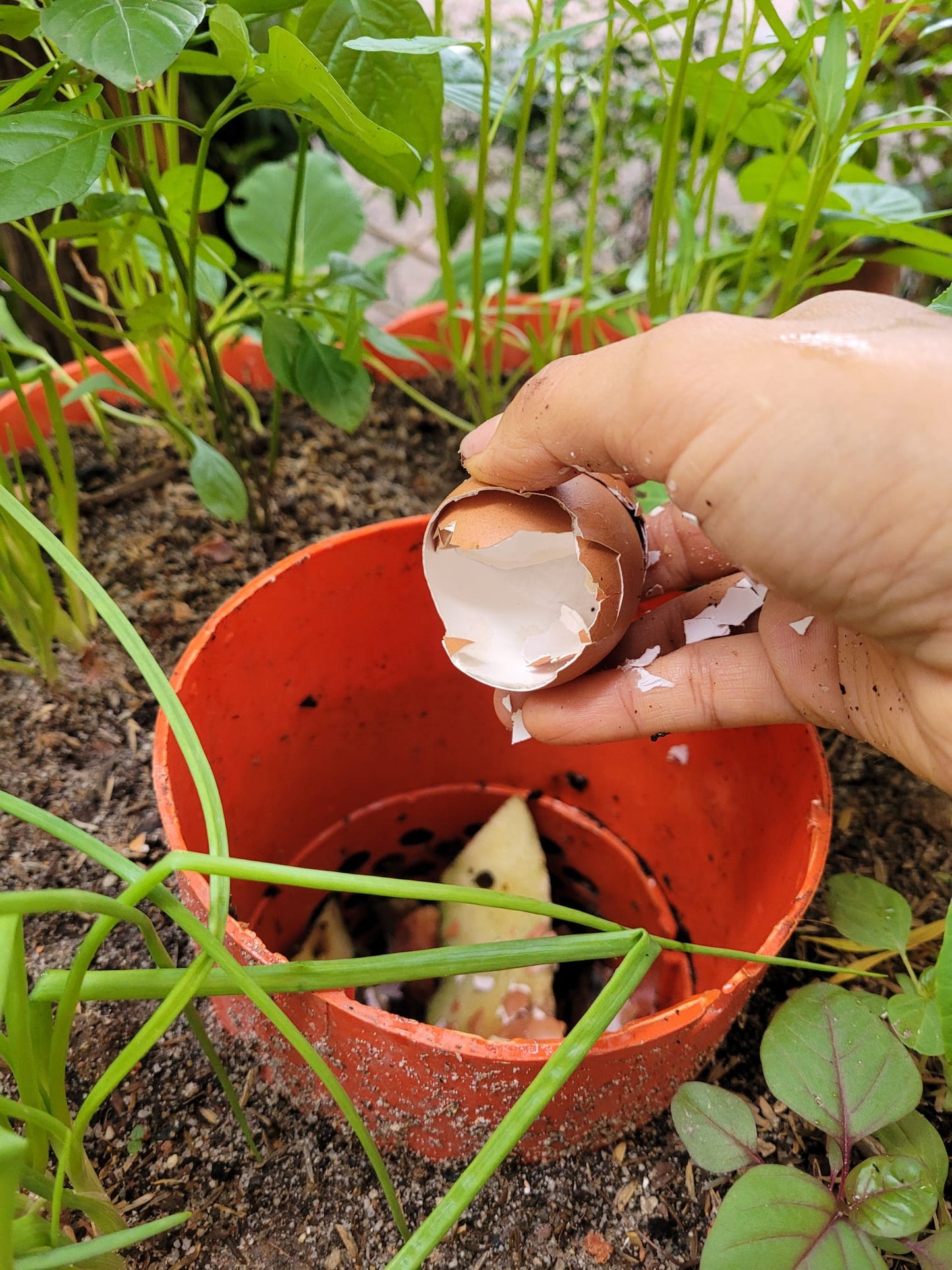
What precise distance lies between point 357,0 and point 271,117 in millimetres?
1073

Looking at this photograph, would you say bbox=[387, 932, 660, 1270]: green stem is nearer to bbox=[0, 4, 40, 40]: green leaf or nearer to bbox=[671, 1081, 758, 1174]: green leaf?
bbox=[671, 1081, 758, 1174]: green leaf

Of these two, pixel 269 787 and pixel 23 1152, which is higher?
pixel 23 1152

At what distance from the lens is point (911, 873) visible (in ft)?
2.56

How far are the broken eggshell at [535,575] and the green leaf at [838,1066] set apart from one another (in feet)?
0.92

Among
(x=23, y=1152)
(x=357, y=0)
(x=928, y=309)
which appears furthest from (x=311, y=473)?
(x=23, y=1152)

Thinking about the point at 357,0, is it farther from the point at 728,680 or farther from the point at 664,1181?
the point at 664,1181

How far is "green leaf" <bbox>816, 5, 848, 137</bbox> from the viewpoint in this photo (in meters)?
0.63

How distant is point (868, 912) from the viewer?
624 millimetres

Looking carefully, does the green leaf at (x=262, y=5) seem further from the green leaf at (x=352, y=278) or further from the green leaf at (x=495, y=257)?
the green leaf at (x=495, y=257)

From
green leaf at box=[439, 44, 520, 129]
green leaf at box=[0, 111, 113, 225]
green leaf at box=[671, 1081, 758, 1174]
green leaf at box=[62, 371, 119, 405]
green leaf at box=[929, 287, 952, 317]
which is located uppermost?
green leaf at box=[439, 44, 520, 129]

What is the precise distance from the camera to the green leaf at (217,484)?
0.76 m

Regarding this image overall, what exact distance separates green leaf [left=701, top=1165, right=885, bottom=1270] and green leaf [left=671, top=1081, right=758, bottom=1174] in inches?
1.7

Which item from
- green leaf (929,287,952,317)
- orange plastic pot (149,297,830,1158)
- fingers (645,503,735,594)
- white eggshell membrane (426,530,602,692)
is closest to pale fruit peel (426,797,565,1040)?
orange plastic pot (149,297,830,1158)

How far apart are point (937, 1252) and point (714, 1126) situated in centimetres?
12
